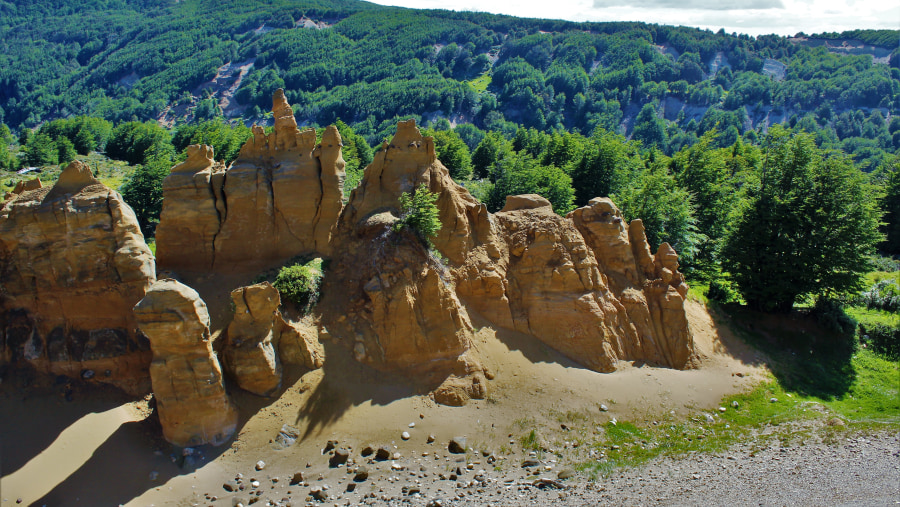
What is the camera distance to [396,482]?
1672 cm

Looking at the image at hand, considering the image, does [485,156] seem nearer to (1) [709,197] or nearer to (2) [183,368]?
(1) [709,197]

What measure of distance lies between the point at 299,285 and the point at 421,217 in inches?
202

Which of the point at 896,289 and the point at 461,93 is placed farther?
the point at 461,93

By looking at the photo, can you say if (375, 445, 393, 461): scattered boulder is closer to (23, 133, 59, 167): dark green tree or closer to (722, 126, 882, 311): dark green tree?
(722, 126, 882, 311): dark green tree

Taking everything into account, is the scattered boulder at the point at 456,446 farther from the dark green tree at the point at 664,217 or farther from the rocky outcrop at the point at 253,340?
the dark green tree at the point at 664,217

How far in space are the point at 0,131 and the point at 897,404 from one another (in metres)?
122

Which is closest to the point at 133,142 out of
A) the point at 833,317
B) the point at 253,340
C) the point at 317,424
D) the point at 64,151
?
the point at 64,151

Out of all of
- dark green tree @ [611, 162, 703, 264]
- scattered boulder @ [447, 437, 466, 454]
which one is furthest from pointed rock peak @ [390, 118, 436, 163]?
dark green tree @ [611, 162, 703, 264]

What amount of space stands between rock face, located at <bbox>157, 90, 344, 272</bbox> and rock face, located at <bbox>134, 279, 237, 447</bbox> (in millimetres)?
5186

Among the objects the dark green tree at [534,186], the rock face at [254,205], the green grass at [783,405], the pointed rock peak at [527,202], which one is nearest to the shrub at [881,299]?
the green grass at [783,405]

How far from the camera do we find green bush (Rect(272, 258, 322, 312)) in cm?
2042

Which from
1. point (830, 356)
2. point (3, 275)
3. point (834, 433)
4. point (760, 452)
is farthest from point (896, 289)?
point (3, 275)

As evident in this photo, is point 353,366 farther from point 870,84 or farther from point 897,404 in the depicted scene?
point 870,84

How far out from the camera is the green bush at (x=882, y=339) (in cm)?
2888
